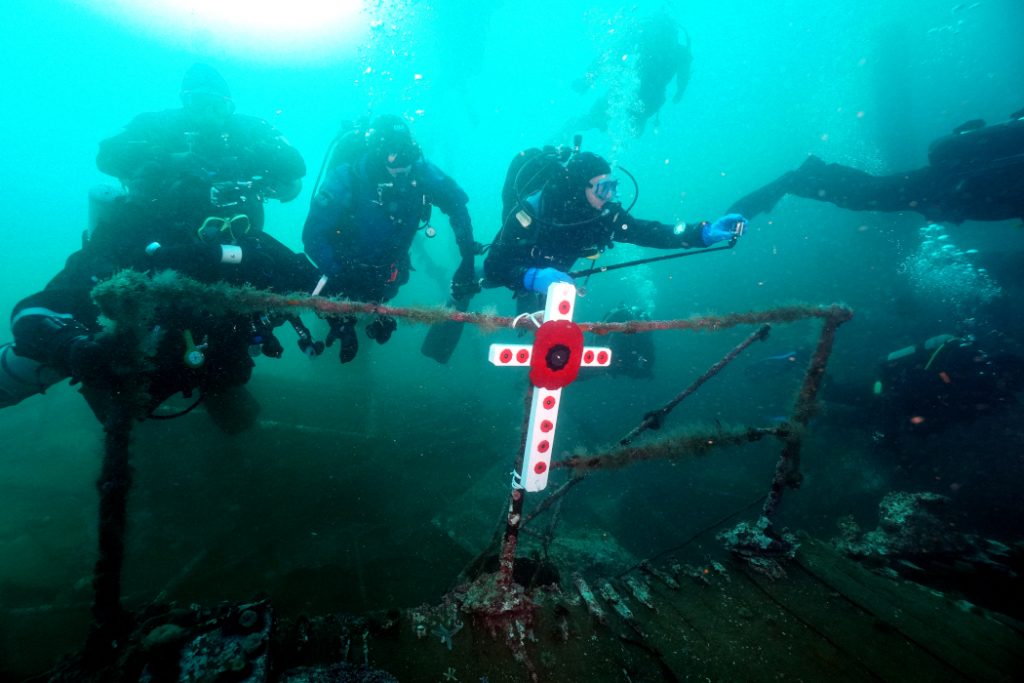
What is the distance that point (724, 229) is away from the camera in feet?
16.9

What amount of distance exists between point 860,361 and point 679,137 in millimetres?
92087

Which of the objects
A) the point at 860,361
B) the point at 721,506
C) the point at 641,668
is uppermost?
the point at 860,361

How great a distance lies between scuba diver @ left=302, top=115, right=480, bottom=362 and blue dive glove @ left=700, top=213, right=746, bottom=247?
3.46m

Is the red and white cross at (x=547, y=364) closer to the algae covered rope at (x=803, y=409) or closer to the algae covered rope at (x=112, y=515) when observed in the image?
the algae covered rope at (x=112, y=515)

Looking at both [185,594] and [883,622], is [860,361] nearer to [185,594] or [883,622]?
[883,622]

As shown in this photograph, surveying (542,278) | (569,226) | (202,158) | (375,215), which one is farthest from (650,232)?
(202,158)

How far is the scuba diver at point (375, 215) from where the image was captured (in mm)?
5305

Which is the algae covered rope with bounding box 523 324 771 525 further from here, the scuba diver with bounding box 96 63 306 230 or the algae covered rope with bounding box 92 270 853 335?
the scuba diver with bounding box 96 63 306 230

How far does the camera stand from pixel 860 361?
16312 millimetres

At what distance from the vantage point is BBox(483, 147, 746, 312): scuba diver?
533cm

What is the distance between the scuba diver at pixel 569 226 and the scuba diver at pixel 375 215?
0.97m

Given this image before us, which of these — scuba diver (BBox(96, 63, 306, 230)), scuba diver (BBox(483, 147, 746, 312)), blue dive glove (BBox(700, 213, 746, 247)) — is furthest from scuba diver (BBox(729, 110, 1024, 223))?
scuba diver (BBox(96, 63, 306, 230))

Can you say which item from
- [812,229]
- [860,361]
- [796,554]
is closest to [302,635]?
[796,554]

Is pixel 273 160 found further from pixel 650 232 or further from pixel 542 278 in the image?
pixel 650 232
